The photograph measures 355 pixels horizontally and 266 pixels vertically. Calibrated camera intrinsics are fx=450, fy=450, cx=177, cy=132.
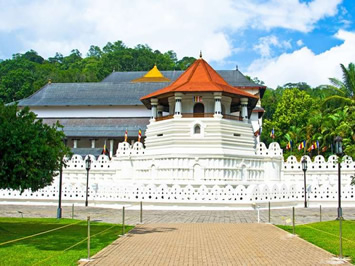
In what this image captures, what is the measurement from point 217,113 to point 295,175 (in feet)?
24.1

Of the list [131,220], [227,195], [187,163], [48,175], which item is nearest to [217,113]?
[187,163]

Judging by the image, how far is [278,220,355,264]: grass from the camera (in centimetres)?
1131

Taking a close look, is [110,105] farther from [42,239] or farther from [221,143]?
[42,239]

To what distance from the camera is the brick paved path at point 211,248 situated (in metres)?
9.87

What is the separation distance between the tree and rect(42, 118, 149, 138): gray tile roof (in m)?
30.1

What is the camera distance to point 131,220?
18391 mm

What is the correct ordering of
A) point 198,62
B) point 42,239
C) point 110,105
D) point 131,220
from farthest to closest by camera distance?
point 110,105, point 198,62, point 131,220, point 42,239

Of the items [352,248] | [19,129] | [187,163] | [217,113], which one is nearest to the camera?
[352,248]

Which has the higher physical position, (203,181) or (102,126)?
(102,126)

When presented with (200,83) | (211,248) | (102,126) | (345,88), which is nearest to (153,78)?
(102,126)

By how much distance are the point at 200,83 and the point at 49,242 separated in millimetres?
24153

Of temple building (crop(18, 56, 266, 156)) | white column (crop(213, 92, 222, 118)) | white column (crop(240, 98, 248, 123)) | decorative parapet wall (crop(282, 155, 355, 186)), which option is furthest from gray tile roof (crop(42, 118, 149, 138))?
decorative parapet wall (crop(282, 155, 355, 186))

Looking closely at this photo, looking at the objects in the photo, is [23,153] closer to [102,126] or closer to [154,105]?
[154,105]

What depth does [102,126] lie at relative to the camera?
49.0m
